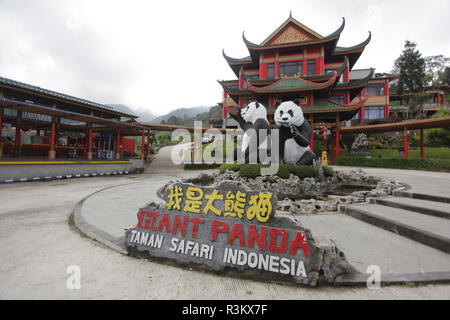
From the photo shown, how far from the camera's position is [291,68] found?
20672mm

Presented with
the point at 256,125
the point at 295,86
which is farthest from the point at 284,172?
the point at 295,86

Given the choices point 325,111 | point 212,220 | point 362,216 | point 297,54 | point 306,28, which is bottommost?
point 362,216

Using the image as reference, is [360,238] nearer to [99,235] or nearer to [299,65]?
[99,235]

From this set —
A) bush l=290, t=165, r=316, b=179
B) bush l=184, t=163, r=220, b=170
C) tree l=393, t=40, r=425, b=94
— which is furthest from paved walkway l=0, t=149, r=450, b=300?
tree l=393, t=40, r=425, b=94

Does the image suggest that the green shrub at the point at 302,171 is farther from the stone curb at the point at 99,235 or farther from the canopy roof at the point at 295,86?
the canopy roof at the point at 295,86

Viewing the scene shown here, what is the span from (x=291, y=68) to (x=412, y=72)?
71.0 feet

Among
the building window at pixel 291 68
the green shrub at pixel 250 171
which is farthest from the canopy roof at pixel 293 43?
the green shrub at pixel 250 171

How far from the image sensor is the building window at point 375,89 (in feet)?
84.2

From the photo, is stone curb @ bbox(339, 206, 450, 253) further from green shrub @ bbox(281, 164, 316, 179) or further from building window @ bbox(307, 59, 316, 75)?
building window @ bbox(307, 59, 316, 75)

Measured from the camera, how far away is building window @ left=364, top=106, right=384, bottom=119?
82.2 ft

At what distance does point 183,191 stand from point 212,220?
1.87ft

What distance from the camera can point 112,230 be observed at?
337 centimetres
